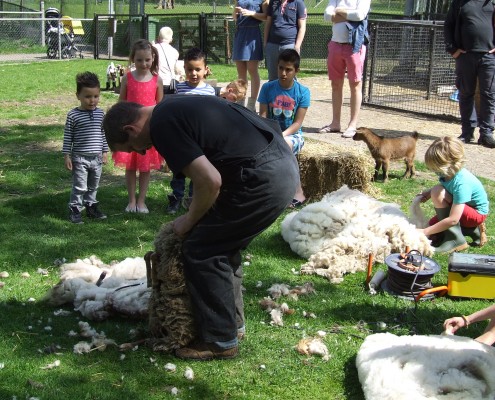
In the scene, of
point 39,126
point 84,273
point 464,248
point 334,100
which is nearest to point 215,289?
point 84,273

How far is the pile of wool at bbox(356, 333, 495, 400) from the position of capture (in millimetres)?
3507

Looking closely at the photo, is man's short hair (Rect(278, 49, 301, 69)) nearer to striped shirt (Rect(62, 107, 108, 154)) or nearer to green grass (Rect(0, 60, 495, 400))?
green grass (Rect(0, 60, 495, 400))

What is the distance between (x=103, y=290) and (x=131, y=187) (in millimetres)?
2278

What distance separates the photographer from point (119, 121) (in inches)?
150

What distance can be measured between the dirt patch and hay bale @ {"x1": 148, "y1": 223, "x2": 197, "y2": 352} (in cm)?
549

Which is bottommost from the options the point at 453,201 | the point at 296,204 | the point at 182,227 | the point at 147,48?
the point at 296,204

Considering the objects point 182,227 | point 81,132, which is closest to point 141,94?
point 81,132

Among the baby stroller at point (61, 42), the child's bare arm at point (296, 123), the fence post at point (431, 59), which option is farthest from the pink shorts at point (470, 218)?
the baby stroller at point (61, 42)

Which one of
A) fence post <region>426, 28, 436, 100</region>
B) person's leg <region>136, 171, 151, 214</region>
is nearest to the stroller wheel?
fence post <region>426, 28, 436, 100</region>

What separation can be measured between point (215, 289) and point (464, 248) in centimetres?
284

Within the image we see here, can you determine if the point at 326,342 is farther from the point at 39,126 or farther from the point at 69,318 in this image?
the point at 39,126

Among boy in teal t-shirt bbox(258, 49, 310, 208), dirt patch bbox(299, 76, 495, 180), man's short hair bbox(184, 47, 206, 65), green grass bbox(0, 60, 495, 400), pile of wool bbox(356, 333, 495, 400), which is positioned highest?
man's short hair bbox(184, 47, 206, 65)

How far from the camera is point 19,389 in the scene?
3.68 metres

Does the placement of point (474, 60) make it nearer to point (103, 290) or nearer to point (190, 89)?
point (190, 89)
